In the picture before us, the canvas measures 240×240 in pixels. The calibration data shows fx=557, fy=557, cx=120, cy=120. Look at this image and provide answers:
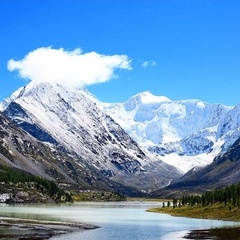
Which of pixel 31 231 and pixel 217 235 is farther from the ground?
pixel 31 231

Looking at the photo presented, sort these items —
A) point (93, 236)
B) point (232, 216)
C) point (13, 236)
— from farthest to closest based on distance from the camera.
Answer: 1. point (232, 216)
2. point (93, 236)
3. point (13, 236)

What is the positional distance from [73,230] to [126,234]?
1458cm

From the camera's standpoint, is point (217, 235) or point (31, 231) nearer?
point (217, 235)

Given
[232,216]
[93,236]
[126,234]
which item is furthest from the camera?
[232,216]

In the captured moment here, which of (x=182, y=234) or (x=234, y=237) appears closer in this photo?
(x=234, y=237)

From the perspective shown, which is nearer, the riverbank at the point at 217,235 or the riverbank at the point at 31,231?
the riverbank at the point at 31,231

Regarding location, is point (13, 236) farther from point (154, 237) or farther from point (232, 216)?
point (232, 216)

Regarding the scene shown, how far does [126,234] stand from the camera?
130500mm

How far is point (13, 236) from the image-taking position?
112250 millimetres

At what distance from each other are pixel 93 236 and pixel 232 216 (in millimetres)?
86370

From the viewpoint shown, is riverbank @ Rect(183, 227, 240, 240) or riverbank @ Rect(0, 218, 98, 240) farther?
riverbank @ Rect(183, 227, 240, 240)

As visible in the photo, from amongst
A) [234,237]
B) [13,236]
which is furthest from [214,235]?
[13,236]

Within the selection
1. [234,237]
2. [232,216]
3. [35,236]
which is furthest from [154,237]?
[232,216]

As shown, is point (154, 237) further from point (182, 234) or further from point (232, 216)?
point (232, 216)
